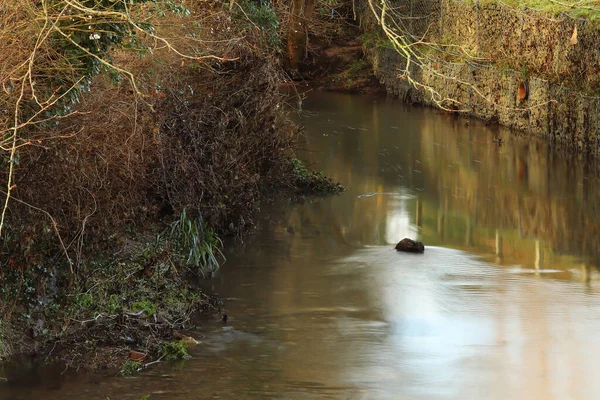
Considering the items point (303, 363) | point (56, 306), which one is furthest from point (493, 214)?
point (56, 306)

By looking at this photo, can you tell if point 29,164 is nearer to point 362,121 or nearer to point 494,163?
point 494,163

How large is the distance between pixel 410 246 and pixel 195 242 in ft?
11.4

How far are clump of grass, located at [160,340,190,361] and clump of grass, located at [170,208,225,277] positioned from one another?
99.3 inches

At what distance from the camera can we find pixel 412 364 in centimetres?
1034

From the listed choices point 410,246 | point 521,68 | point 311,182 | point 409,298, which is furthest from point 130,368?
point 521,68

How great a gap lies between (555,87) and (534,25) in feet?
7.44

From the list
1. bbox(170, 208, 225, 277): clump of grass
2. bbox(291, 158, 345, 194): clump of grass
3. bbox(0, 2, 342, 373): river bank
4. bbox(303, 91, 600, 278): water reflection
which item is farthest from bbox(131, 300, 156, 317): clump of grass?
bbox(291, 158, 345, 194): clump of grass

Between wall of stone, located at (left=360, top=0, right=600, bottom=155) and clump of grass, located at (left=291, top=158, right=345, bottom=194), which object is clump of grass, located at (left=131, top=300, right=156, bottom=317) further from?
wall of stone, located at (left=360, top=0, right=600, bottom=155)

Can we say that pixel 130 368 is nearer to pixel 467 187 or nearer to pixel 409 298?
pixel 409 298

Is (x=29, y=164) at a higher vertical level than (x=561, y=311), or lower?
higher

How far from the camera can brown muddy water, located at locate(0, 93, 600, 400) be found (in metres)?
9.74

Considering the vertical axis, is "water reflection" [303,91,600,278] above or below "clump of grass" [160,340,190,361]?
above

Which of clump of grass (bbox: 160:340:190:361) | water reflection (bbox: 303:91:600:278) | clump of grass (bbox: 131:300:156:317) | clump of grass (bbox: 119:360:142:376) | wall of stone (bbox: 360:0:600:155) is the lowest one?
clump of grass (bbox: 119:360:142:376)

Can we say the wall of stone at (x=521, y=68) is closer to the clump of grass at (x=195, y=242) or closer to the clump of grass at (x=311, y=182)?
the clump of grass at (x=311, y=182)
